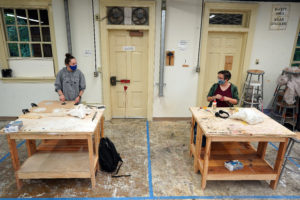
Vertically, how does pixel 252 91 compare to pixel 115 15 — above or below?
below

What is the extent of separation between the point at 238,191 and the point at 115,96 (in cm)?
315

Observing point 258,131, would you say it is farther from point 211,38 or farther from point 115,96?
point 115,96

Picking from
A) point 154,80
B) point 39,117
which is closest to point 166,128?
point 154,80

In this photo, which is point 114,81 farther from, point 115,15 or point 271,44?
point 271,44

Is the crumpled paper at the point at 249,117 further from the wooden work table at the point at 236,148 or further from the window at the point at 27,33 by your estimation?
the window at the point at 27,33

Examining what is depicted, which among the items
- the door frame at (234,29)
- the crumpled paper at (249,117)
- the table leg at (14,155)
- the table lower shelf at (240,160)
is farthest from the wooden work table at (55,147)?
the door frame at (234,29)

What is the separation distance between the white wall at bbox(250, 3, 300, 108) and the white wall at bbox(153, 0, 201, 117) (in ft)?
4.39

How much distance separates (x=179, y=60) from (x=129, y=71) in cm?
115

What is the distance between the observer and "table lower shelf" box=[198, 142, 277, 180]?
2455 mm

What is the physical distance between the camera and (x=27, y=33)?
414 cm

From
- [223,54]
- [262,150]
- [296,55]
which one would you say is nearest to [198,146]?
[262,150]

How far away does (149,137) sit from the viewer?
3.90m

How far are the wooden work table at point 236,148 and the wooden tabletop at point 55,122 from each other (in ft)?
4.61

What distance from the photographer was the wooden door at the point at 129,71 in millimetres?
4289
